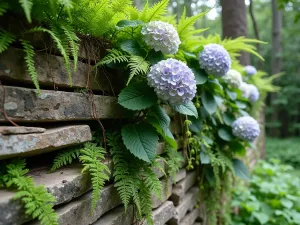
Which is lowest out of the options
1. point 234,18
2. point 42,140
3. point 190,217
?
point 190,217

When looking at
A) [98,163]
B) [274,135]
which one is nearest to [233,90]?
[98,163]

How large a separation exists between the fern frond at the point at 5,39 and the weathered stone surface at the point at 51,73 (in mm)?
47

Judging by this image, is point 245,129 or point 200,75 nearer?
point 200,75

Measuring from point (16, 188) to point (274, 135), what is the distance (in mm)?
13595

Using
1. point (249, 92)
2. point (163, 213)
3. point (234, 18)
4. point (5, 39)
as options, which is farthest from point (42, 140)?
point (234, 18)

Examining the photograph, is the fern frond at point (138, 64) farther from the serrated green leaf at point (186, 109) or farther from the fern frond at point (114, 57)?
the serrated green leaf at point (186, 109)

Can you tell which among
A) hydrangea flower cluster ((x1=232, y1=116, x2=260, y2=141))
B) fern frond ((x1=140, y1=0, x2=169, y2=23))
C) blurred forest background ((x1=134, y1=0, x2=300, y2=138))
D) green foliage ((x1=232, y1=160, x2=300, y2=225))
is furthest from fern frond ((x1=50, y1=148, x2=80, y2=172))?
blurred forest background ((x1=134, y1=0, x2=300, y2=138))

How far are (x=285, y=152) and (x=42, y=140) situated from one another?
9890 millimetres

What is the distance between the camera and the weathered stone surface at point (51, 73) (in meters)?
0.96

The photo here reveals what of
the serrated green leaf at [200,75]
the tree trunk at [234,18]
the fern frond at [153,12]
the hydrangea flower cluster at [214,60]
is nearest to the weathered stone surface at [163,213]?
the serrated green leaf at [200,75]

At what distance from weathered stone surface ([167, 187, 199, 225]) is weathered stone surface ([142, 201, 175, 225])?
2.0 inches

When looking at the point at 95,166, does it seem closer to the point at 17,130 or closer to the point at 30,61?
the point at 17,130

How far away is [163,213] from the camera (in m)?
1.64

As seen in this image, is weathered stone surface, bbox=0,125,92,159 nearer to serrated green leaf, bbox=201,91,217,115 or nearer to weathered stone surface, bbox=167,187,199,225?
weathered stone surface, bbox=167,187,199,225
